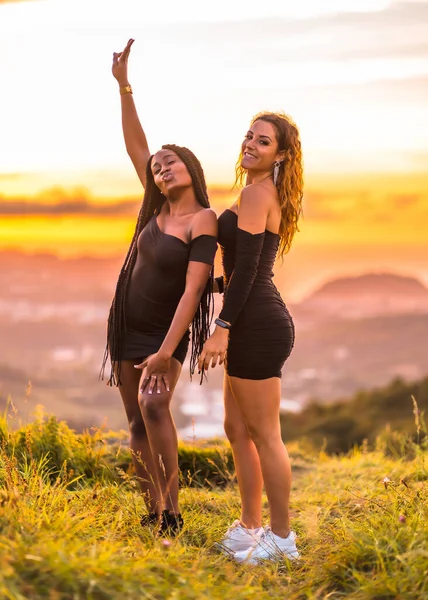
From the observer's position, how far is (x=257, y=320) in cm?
498

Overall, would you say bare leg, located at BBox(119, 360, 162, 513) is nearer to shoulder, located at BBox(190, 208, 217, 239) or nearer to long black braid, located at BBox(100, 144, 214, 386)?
long black braid, located at BBox(100, 144, 214, 386)

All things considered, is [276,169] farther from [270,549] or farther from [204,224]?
[270,549]

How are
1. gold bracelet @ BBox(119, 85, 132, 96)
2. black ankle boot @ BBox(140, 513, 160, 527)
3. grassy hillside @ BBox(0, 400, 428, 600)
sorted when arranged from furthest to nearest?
gold bracelet @ BBox(119, 85, 132, 96) → black ankle boot @ BBox(140, 513, 160, 527) → grassy hillside @ BBox(0, 400, 428, 600)

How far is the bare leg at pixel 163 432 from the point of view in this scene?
5.20 meters

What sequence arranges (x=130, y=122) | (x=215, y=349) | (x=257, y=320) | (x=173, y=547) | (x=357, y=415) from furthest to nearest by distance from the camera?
(x=357, y=415) → (x=130, y=122) → (x=257, y=320) → (x=215, y=349) → (x=173, y=547)

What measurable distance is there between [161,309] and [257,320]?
Answer: 25.4 inches

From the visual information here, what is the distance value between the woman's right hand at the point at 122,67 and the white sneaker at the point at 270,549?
3284mm

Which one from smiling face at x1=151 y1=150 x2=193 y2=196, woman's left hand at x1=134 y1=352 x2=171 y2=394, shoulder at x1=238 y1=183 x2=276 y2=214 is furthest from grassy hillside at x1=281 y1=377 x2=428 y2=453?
shoulder at x1=238 y1=183 x2=276 y2=214

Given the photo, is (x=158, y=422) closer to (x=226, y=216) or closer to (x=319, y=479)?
(x=226, y=216)

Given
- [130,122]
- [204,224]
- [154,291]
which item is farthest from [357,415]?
[204,224]

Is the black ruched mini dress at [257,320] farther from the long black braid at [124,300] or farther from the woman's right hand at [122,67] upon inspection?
the woman's right hand at [122,67]

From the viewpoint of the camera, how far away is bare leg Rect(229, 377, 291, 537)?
5.08 m

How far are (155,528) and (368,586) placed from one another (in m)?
1.56

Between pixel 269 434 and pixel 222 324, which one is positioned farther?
pixel 269 434
